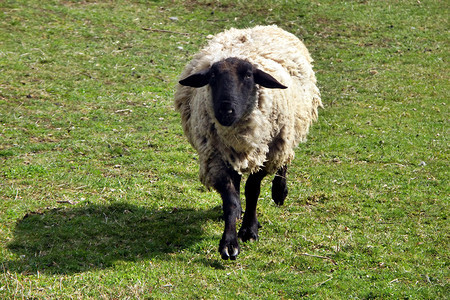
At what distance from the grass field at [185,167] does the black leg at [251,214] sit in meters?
0.17

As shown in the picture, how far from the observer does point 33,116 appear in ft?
36.5

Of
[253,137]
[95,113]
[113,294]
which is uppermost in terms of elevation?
[253,137]

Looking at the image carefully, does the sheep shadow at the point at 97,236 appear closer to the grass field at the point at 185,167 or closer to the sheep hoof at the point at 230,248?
the grass field at the point at 185,167

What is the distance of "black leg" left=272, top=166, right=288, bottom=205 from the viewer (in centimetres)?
815

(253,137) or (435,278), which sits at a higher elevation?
(253,137)

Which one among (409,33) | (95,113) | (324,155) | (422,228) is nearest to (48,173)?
(95,113)

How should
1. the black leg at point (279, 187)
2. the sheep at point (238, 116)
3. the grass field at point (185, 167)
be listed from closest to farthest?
the grass field at point (185, 167) → the sheep at point (238, 116) → the black leg at point (279, 187)

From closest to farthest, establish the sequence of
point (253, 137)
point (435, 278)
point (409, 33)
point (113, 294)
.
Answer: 1. point (113, 294)
2. point (435, 278)
3. point (253, 137)
4. point (409, 33)

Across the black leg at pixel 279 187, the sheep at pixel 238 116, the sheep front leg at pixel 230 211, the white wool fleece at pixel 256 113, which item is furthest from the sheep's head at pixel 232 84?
the black leg at pixel 279 187

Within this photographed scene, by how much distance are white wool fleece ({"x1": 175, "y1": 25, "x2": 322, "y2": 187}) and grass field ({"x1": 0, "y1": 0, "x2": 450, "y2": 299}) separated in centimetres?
104

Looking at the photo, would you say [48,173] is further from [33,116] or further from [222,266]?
[222,266]

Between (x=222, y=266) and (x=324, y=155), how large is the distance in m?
4.39

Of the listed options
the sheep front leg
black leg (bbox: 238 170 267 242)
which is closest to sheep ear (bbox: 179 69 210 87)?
the sheep front leg

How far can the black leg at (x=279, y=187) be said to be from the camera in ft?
26.7
